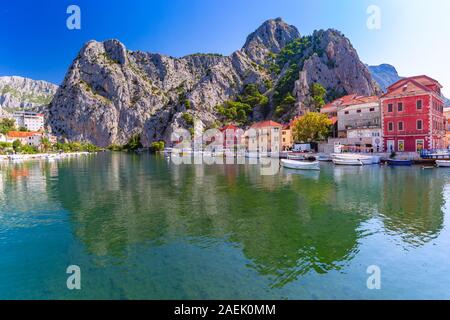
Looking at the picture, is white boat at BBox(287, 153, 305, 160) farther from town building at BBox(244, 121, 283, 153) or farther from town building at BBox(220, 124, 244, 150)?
town building at BBox(220, 124, 244, 150)

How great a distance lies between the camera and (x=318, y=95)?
120 m

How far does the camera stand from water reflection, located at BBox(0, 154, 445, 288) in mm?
13094

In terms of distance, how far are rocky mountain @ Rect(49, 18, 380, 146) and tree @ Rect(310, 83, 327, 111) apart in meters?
3.63

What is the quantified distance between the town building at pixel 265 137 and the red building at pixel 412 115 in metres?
39.5

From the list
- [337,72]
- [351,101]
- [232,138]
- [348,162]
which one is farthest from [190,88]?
[348,162]

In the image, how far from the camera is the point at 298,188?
30672 mm

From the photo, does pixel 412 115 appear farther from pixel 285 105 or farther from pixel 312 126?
pixel 285 105

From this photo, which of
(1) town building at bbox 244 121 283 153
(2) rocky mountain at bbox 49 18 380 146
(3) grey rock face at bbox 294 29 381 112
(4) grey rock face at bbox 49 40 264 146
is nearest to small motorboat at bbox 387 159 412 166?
(1) town building at bbox 244 121 283 153

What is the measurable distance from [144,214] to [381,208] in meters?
17.7

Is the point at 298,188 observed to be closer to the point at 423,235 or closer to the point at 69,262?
the point at 423,235

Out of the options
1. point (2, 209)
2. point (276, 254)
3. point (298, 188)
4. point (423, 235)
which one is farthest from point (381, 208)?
point (2, 209)

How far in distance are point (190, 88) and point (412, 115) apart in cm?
13329

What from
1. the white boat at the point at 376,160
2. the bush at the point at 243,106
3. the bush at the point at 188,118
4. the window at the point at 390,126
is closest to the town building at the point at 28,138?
the bush at the point at 188,118

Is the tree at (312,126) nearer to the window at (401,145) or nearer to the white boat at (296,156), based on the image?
the white boat at (296,156)
